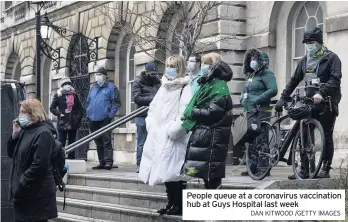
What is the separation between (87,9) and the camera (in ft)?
76.7

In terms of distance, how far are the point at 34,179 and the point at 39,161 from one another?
0.67ft

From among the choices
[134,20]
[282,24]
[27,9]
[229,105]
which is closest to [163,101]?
[229,105]

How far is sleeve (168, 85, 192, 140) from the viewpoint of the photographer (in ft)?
29.2

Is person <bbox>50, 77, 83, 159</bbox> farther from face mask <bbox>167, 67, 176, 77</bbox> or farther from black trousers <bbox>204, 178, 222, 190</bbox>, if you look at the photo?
black trousers <bbox>204, 178, 222, 190</bbox>

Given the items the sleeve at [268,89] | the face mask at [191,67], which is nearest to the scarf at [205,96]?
the face mask at [191,67]

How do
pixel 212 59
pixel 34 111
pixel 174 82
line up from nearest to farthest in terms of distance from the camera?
pixel 34 111
pixel 212 59
pixel 174 82

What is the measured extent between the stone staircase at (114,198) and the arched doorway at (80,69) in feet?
31.9

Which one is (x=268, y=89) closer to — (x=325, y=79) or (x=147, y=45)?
(x=325, y=79)

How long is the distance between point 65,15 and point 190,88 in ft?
54.8

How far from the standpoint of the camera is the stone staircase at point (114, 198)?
32.8 ft

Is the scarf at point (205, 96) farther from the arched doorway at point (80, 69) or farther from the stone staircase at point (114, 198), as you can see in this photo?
the arched doorway at point (80, 69)

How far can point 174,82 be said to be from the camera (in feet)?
30.1

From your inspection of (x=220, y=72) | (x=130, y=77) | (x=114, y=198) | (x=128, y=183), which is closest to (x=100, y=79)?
(x=128, y=183)

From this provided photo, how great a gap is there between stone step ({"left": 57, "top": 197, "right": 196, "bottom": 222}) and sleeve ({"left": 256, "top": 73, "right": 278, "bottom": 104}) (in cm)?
233
